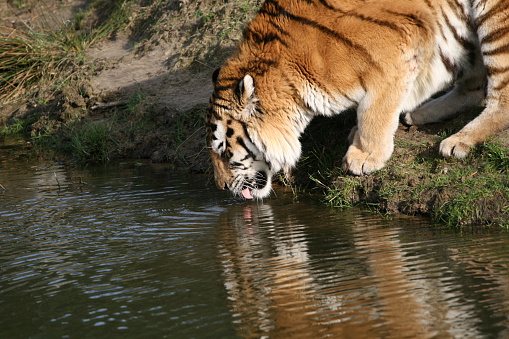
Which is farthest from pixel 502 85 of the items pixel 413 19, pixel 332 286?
pixel 332 286

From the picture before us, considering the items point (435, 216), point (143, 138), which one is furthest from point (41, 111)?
point (435, 216)

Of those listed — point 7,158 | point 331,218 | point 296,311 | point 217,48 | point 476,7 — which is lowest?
point 296,311

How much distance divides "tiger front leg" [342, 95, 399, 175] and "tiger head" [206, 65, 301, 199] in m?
0.44

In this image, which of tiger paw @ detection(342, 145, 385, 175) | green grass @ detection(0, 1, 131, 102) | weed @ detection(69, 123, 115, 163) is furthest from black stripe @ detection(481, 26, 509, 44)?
green grass @ detection(0, 1, 131, 102)

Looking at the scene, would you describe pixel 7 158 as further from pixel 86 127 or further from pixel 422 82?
pixel 422 82

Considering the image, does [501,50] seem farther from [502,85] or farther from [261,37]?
[261,37]

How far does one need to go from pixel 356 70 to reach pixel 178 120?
2.85 meters

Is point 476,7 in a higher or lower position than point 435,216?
higher

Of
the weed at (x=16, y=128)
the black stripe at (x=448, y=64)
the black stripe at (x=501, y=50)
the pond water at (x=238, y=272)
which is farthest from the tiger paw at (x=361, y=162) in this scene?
the weed at (x=16, y=128)

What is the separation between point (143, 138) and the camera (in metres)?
7.48

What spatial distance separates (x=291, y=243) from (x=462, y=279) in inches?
47.0

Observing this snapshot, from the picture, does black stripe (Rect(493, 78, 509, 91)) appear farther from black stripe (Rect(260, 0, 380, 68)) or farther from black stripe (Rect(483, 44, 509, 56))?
black stripe (Rect(260, 0, 380, 68))

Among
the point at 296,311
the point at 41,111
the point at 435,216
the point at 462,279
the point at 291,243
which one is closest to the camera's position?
the point at 296,311

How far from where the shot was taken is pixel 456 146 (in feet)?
15.9
